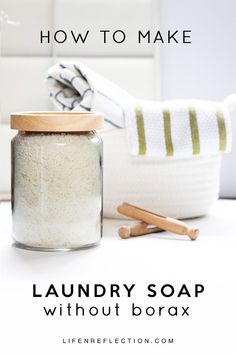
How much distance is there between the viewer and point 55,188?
31.3 inches

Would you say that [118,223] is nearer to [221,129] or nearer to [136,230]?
[136,230]

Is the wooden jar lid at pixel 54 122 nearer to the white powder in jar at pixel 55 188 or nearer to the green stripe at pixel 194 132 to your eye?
the white powder in jar at pixel 55 188

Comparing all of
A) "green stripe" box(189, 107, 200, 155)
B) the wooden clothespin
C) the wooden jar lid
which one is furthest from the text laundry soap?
"green stripe" box(189, 107, 200, 155)

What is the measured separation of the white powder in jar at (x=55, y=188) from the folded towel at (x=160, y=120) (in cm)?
14

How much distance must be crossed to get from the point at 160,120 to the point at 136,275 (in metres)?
0.32

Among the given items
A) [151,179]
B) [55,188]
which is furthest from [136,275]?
[151,179]

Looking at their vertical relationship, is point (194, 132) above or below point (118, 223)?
above

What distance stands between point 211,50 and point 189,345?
0.82m

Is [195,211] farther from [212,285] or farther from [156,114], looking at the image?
[212,285]

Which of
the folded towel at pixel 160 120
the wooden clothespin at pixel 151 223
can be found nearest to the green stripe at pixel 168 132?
the folded towel at pixel 160 120

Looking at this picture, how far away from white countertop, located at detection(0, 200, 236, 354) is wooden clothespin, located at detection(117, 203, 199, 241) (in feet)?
0.04

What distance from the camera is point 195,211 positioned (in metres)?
1.04

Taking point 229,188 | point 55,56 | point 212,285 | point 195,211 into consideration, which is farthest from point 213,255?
point 55,56

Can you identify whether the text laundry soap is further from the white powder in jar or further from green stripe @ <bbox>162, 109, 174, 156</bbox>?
green stripe @ <bbox>162, 109, 174, 156</bbox>
